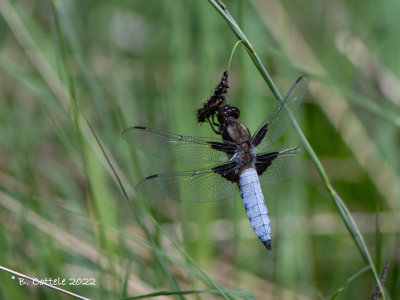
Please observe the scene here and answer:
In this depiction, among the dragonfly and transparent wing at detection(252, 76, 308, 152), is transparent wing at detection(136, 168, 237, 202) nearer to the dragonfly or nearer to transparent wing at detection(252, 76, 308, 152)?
the dragonfly

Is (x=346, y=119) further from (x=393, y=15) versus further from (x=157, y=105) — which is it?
(x=157, y=105)

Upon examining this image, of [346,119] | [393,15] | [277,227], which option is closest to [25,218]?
[277,227]

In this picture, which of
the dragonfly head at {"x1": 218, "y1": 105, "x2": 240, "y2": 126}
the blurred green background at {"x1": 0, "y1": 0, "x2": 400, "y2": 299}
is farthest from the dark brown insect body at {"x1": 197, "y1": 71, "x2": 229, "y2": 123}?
the blurred green background at {"x1": 0, "y1": 0, "x2": 400, "y2": 299}

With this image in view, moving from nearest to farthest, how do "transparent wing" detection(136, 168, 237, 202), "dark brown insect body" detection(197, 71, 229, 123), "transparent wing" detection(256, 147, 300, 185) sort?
"dark brown insect body" detection(197, 71, 229, 123) < "transparent wing" detection(136, 168, 237, 202) < "transparent wing" detection(256, 147, 300, 185)

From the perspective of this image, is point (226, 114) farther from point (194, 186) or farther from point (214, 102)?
point (194, 186)

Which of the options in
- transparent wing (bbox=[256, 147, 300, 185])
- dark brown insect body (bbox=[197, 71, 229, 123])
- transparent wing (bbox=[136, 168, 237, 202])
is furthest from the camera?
transparent wing (bbox=[256, 147, 300, 185])

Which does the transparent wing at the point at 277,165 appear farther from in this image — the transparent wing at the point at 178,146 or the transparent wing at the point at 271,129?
the transparent wing at the point at 178,146

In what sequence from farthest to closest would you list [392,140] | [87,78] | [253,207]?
[392,140] < [87,78] < [253,207]
